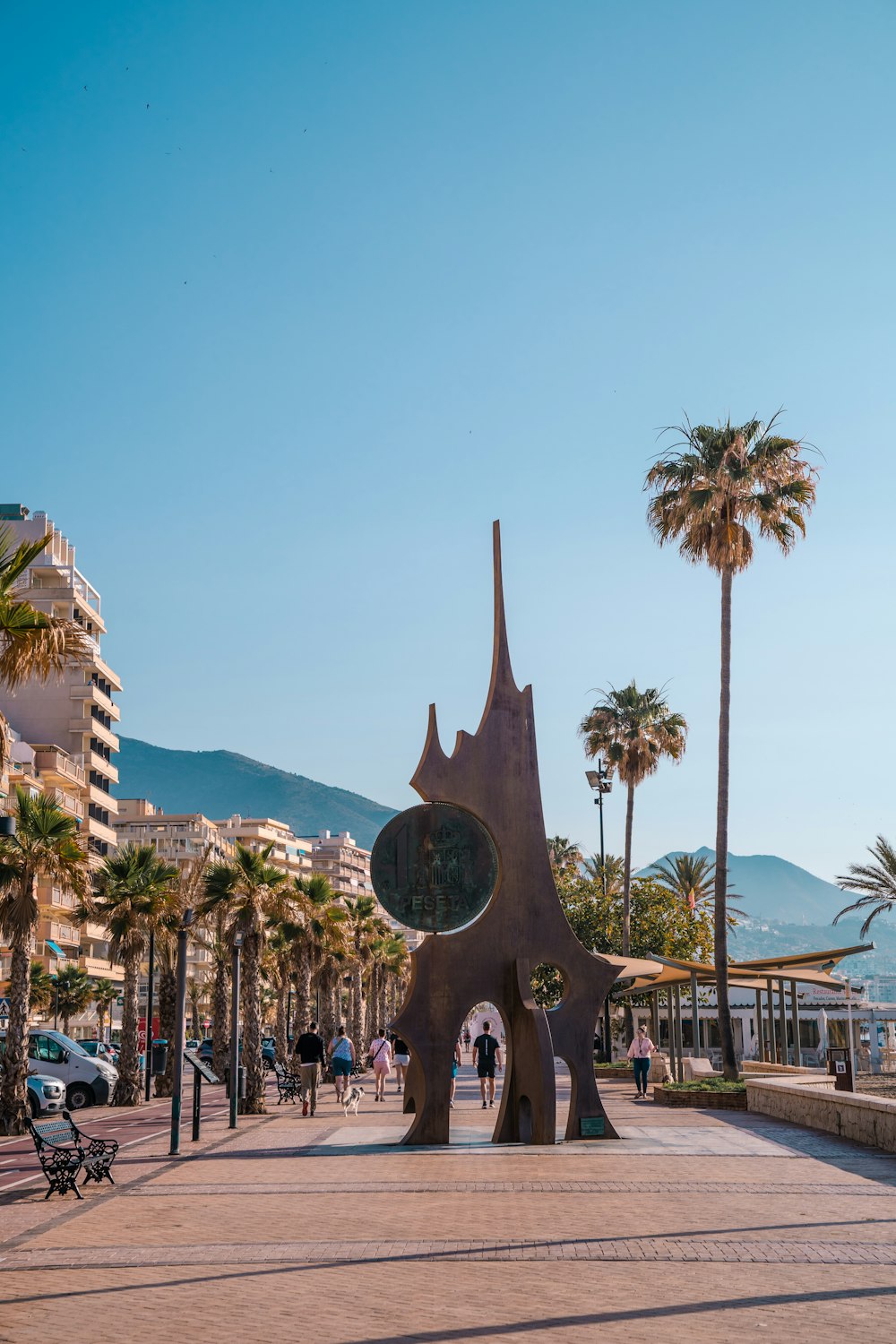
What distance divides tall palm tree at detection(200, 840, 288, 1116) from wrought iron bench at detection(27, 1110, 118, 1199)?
41.1 ft

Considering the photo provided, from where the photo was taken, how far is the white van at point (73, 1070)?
34.7 metres

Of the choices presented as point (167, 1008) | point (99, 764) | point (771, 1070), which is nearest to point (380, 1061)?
point (167, 1008)

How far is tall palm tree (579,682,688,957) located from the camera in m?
51.3

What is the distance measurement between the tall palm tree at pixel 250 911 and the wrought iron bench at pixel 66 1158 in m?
12.5

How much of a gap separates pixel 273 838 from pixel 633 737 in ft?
361

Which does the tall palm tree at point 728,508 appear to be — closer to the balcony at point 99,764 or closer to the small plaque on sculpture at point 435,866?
the small plaque on sculpture at point 435,866

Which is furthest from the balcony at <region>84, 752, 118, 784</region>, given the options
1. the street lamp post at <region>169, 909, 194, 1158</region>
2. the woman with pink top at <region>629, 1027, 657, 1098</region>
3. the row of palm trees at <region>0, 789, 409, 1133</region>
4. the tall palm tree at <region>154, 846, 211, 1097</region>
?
the street lamp post at <region>169, 909, 194, 1158</region>

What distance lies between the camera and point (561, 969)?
68.5ft

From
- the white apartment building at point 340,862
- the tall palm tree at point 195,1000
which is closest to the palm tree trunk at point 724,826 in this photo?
the tall palm tree at point 195,1000

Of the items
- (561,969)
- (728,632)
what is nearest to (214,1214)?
(561,969)

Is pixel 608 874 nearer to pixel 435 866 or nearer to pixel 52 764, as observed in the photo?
pixel 52 764

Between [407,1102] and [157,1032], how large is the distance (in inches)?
1096

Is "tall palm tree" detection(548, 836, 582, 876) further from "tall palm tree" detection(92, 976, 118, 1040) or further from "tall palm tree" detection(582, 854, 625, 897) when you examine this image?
"tall palm tree" detection(92, 976, 118, 1040)

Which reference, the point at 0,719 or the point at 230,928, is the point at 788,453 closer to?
the point at 230,928
